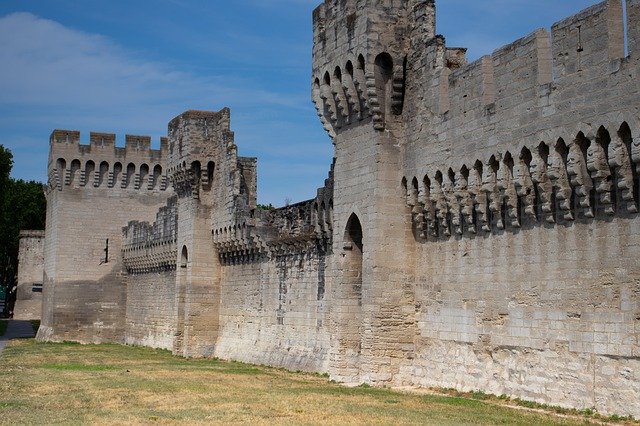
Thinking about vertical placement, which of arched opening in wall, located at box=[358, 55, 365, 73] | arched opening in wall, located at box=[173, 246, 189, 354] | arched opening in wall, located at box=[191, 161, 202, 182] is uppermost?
arched opening in wall, located at box=[358, 55, 365, 73]

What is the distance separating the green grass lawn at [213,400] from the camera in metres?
14.9

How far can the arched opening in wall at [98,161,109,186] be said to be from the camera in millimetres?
43812

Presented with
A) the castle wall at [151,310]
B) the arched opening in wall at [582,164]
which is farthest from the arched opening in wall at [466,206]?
the castle wall at [151,310]

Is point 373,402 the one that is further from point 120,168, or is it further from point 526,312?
point 120,168

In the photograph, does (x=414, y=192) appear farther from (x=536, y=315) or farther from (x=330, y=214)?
(x=536, y=315)

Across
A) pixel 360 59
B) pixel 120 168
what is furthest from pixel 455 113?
pixel 120 168

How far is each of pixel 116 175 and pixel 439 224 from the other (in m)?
27.1

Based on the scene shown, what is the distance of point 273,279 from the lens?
28047 millimetres

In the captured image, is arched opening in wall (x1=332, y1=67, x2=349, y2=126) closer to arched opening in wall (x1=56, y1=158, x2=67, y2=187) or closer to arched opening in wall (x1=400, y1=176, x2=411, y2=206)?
arched opening in wall (x1=400, y1=176, x2=411, y2=206)

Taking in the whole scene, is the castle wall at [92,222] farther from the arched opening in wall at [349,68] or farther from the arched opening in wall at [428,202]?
the arched opening in wall at [428,202]

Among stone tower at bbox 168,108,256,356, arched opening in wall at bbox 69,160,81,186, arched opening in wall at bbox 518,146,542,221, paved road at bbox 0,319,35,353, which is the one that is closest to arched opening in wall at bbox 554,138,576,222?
arched opening in wall at bbox 518,146,542,221

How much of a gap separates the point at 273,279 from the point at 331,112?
279 inches

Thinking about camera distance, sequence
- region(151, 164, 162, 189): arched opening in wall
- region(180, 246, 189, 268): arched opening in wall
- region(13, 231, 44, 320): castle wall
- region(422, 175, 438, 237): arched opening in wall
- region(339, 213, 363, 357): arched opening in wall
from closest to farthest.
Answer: region(422, 175, 438, 237): arched opening in wall < region(339, 213, 363, 357): arched opening in wall < region(180, 246, 189, 268): arched opening in wall < region(151, 164, 162, 189): arched opening in wall < region(13, 231, 44, 320): castle wall

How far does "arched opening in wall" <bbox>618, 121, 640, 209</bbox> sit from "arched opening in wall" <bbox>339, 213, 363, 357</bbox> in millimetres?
8218
